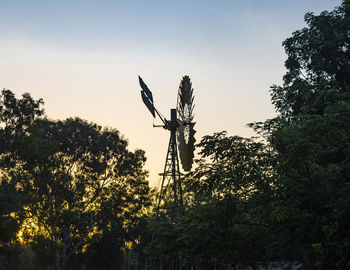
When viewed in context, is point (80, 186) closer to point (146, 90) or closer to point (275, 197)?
point (146, 90)

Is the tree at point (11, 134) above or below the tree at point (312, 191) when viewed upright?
above

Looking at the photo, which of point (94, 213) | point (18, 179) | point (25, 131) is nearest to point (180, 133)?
point (25, 131)

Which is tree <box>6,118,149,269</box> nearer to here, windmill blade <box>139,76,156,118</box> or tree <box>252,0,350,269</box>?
windmill blade <box>139,76,156,118</box>

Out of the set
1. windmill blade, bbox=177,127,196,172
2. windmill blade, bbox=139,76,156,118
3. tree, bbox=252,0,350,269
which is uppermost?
windmill blade, bbox=139,76,156,118

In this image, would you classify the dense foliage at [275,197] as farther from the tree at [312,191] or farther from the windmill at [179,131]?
the windmill at [179,131]

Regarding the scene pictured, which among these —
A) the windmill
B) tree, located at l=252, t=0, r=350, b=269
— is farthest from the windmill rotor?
tree, located at l=252, t=0, r=350, b=269

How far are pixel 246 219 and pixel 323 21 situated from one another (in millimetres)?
21547

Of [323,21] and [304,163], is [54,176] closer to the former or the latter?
[323,21]

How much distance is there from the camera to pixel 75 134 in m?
38.8

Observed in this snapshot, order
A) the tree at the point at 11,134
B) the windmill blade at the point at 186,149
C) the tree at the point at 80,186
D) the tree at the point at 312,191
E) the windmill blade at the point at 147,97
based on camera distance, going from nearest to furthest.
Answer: the tree at the point at 312,191
the windmill blade at the point at 186,149
the windmill blade at the point at 147,97
the tree at the point at 11,134
the tree at the point at 80,186

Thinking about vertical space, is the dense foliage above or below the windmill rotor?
below

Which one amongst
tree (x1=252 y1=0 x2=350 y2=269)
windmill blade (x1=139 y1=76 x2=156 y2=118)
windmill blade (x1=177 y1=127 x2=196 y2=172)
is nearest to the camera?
tree (x1=252 y1=0 x2=350 y2=269)

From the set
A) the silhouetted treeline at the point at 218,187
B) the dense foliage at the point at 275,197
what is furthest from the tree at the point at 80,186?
the dense foliage at the point at 275,197

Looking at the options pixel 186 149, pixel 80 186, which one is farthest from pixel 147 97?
pixel 80 186
